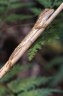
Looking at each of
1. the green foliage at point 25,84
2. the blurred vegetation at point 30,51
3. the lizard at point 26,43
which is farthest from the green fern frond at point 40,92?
the lizard at point 26,43

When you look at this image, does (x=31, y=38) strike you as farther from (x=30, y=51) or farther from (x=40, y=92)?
(x=40, y=92)

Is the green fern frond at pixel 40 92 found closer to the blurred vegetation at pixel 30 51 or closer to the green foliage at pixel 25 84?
the blurred vegetation at pixel 30 51

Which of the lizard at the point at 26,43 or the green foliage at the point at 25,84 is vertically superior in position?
the green foliage at the point at 25,84

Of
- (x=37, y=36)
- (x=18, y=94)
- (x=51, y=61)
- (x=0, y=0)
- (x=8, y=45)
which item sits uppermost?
(x=8, y=45)

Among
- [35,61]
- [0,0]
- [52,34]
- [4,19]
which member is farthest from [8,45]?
[52,34]

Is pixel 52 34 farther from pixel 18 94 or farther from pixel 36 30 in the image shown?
pixel 18 94

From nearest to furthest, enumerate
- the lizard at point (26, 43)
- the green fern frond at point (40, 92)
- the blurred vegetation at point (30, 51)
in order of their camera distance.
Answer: the lizard at point (26, 43) → the blurred vegetation at point (30, 51) → the green fern frond at point (40, 92)

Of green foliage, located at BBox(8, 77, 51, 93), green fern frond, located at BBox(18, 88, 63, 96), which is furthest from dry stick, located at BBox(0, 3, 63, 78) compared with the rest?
green foliage, located at BBox(8, 77, 51, 93)

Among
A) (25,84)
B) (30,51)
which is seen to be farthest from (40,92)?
(30,51)
